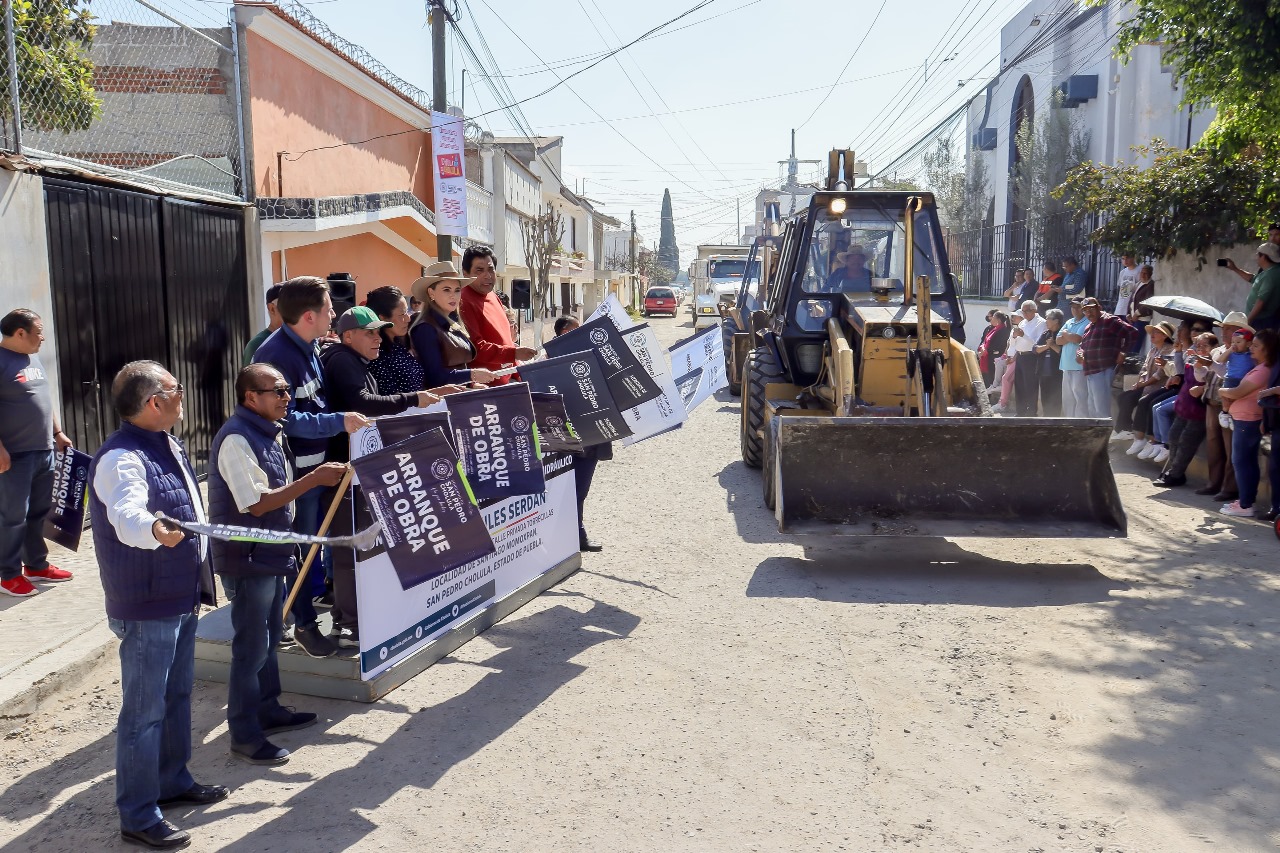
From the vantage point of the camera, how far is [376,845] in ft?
11.8

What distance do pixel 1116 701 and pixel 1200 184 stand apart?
1030 centimetres

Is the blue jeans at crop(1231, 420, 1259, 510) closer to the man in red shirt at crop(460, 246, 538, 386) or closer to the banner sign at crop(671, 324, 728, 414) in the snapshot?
the banner sign at crop(671, 324, 728, 414)

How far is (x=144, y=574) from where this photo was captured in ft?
11.6

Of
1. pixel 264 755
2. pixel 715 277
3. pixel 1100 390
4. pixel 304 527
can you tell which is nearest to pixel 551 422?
pixel 304 527

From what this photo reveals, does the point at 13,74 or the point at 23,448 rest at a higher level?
the point at 13,74

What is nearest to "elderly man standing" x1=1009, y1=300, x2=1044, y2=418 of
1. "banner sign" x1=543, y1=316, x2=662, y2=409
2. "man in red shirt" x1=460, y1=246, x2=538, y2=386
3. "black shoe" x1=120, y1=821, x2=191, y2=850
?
"banner sign" x1=543, y1=316, x2=662, y2=409

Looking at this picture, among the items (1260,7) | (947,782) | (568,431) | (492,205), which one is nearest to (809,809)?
(947,782)

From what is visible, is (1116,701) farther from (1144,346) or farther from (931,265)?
(1144,346)

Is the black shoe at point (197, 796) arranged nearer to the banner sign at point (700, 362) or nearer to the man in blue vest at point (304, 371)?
the man in blue vest at point (304, 371)

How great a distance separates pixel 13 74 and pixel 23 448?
125 inches

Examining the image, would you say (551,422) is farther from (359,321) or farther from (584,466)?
(359,321)

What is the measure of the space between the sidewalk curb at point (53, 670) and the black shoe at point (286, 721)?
1.23m

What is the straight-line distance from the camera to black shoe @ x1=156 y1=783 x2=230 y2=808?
12.7ft

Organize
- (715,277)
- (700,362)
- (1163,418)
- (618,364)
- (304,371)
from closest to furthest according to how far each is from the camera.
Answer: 1. (304,371)
2. (618,364)
3. (700,362)
4. (1163,418)
5. (715,277)
